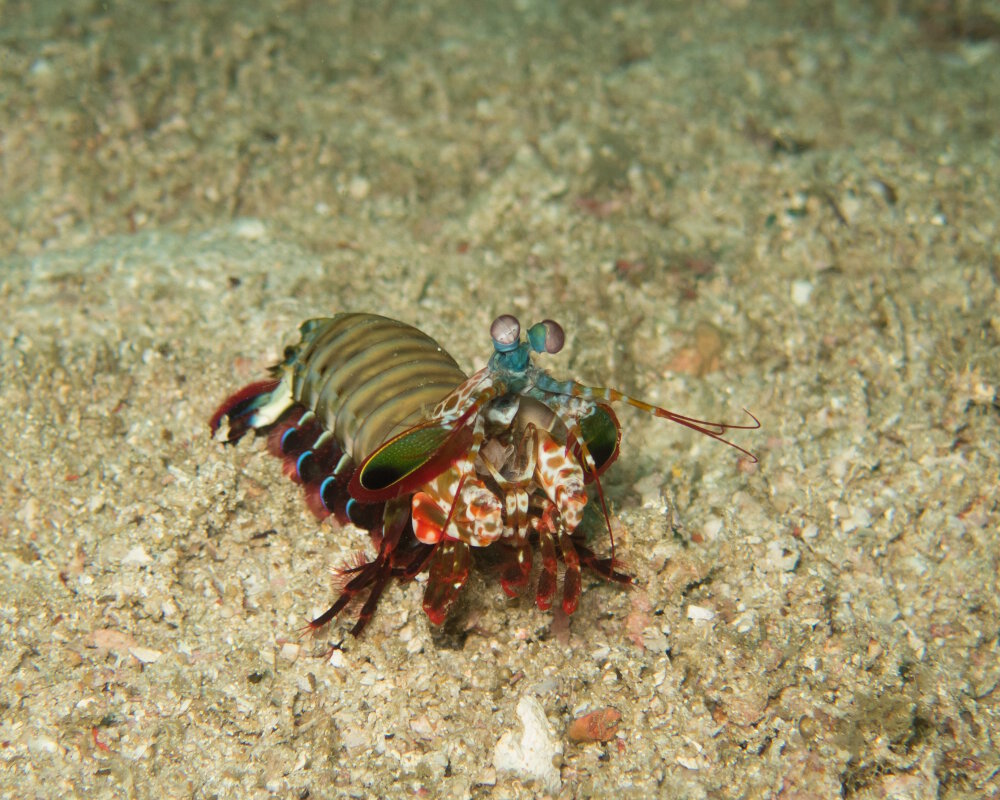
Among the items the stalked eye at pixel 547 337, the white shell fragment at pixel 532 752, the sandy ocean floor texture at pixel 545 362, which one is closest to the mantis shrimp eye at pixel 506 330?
the stalked eye at pixel 547 337

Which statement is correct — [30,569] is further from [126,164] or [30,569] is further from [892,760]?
[892,760]

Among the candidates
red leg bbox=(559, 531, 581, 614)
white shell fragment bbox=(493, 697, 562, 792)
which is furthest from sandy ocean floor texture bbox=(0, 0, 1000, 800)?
red leg bbox=(559, 531, 581, 614)

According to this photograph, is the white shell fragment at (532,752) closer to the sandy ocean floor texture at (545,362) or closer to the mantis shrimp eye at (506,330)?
the sandy ocean floor texture at (545,362)

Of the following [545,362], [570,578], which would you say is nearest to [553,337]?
[570,578]

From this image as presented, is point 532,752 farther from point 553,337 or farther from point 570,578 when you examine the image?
point 553,337

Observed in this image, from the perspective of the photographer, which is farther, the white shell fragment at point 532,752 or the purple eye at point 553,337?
the white shell fragment at point 532,752

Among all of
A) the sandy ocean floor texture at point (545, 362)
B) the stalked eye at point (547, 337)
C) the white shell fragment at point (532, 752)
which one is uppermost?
the stalked eye at point (547, 337)
